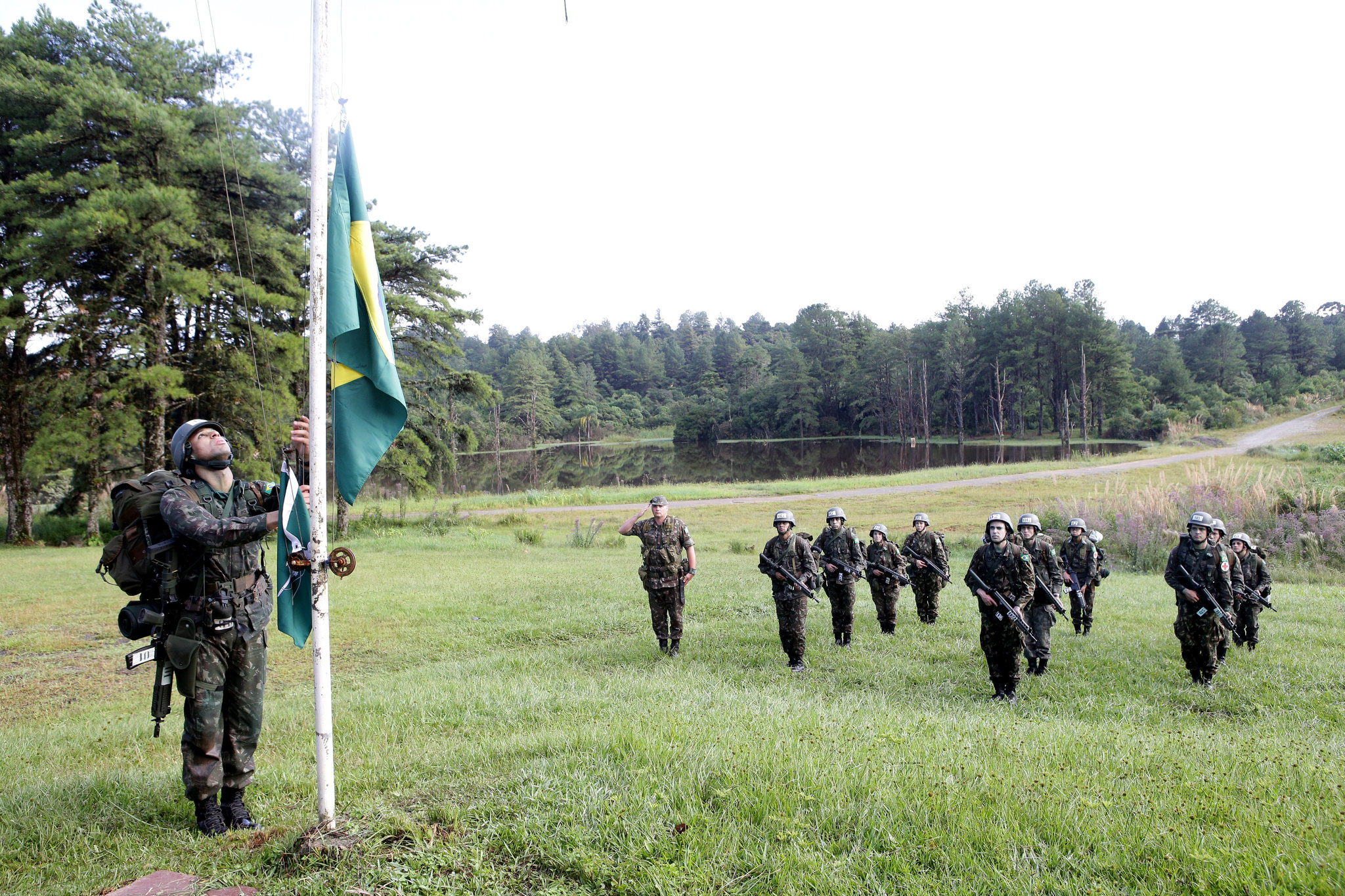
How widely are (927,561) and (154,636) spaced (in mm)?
11414

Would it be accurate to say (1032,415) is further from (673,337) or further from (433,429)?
(673,337)

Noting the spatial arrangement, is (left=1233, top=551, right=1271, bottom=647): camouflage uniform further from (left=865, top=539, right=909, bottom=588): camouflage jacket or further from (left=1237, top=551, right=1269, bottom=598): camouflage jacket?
(left=865, top=539, right=909, bottom=588): camouflage jacket

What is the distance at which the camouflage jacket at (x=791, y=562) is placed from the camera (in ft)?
33.1

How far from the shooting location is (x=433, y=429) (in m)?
33.5

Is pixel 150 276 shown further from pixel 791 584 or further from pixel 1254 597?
pixel 1254 597

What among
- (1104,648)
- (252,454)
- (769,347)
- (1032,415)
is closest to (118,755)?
(1104,648)

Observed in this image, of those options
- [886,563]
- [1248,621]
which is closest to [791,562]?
[886,563]

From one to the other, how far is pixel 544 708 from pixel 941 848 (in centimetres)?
437

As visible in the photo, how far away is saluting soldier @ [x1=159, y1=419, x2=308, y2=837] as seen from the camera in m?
4.47

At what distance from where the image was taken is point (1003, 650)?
8.62 m

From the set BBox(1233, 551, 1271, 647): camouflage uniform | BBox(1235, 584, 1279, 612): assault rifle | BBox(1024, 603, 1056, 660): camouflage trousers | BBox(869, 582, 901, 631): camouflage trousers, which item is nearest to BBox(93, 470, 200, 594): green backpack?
BBox(1024, 603, 1056, 660): camouflage trousers

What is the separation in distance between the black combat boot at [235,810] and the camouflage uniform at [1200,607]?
32.1 feet

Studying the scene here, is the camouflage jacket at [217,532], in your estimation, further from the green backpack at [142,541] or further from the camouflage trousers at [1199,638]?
the camouflage trousers at [1199,638]

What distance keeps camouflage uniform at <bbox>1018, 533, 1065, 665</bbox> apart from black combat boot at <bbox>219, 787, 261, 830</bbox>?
8292 millimetres
